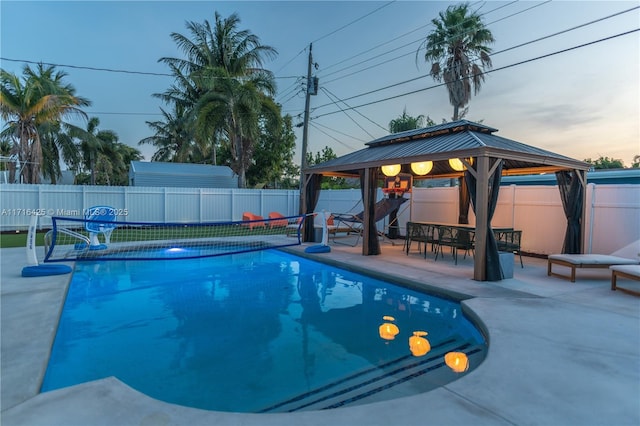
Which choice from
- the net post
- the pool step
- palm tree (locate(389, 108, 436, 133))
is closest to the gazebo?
the pool step

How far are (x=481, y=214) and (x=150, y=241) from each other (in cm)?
934

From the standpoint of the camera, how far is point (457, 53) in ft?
55.7

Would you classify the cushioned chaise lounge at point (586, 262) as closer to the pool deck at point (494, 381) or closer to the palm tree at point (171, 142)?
the pool deck at point (494, 381)

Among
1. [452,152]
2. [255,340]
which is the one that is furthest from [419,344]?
[452,152]

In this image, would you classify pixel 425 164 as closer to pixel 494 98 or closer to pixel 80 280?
pixel 80 280

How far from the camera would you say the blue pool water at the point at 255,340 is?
118 inches

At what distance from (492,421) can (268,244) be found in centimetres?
901

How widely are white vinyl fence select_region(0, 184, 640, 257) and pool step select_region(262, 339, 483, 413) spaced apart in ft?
20.6

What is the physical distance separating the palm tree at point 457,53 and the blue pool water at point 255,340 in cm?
1410

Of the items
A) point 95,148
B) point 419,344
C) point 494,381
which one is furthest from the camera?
point 95,148

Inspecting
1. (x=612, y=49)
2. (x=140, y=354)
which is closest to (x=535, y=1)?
(x=612, y=49)

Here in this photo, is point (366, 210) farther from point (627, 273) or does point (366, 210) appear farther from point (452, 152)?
point (627, 273)

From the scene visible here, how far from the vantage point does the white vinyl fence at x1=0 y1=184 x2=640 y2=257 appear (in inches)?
300

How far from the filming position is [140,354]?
3697mm
